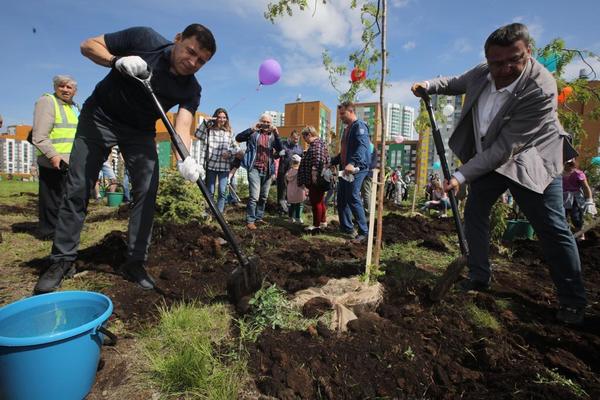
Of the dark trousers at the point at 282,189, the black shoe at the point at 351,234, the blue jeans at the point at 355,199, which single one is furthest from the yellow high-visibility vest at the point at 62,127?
the dark trousers at the point at 282,189

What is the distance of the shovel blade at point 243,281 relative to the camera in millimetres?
2156

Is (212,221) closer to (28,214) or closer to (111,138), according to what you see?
(111,138)

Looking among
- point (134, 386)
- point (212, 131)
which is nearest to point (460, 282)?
point (134, 386)

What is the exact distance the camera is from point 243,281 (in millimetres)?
2188

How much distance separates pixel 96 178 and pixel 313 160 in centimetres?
321

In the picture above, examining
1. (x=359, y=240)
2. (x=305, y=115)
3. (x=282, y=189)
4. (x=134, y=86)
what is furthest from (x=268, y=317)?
(x=305, y=115)

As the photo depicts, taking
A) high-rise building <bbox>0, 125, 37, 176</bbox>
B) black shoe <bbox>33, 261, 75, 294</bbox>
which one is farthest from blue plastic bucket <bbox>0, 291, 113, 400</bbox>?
high-rise building <bbox>0, 125, 37, 176</bbox>

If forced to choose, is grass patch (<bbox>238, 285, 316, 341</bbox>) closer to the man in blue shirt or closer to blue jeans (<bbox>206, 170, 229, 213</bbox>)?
the man in blue shirt

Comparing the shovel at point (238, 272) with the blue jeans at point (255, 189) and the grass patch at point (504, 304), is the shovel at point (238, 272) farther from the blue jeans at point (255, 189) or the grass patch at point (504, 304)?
the blue jeans at point (255, 189)

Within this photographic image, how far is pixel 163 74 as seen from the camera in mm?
2459

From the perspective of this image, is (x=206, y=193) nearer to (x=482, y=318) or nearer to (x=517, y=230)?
(x=482, y=318)

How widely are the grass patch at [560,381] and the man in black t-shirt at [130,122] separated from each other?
2.21 meters

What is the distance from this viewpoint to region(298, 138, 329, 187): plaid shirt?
5211 millimetres

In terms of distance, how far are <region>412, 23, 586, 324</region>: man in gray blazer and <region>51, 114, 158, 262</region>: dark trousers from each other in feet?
7.32
